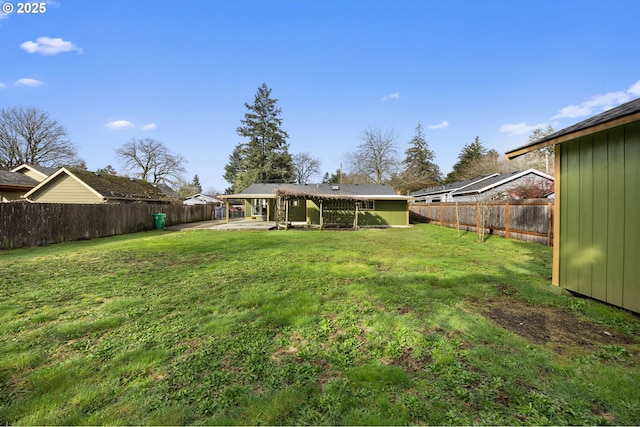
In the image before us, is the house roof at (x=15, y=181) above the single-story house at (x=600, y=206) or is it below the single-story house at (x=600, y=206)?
Answer: above

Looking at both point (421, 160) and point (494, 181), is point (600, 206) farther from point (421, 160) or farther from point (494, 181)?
point (421, 160)

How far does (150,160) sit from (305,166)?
22791 millimetres

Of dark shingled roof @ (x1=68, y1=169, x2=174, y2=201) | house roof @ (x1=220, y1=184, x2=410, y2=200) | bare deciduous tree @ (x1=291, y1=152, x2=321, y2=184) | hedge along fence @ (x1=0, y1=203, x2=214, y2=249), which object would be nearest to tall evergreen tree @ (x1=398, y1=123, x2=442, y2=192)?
bare deciduous tree @ (x1=291, y1=152, x2=321, y2=184)

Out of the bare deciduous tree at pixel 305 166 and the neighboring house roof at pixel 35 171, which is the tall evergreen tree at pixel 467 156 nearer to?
the bare deciduous tree at pixel 305 166

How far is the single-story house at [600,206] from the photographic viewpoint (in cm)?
329

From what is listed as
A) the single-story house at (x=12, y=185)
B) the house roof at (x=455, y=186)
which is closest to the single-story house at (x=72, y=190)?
the single-story house at (x=12, y=185)

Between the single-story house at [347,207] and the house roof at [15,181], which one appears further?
the single-story house at [347,207]

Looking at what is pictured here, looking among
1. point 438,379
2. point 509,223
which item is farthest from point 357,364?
point 509,223

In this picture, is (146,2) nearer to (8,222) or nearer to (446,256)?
(8,222)

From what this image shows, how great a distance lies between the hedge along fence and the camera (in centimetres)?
892

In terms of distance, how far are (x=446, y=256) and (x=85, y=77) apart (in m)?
16.3

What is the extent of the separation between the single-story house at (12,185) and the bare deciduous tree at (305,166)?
3027cm

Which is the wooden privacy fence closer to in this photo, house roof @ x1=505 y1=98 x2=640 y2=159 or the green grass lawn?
the green grass lawn

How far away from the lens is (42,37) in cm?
948
